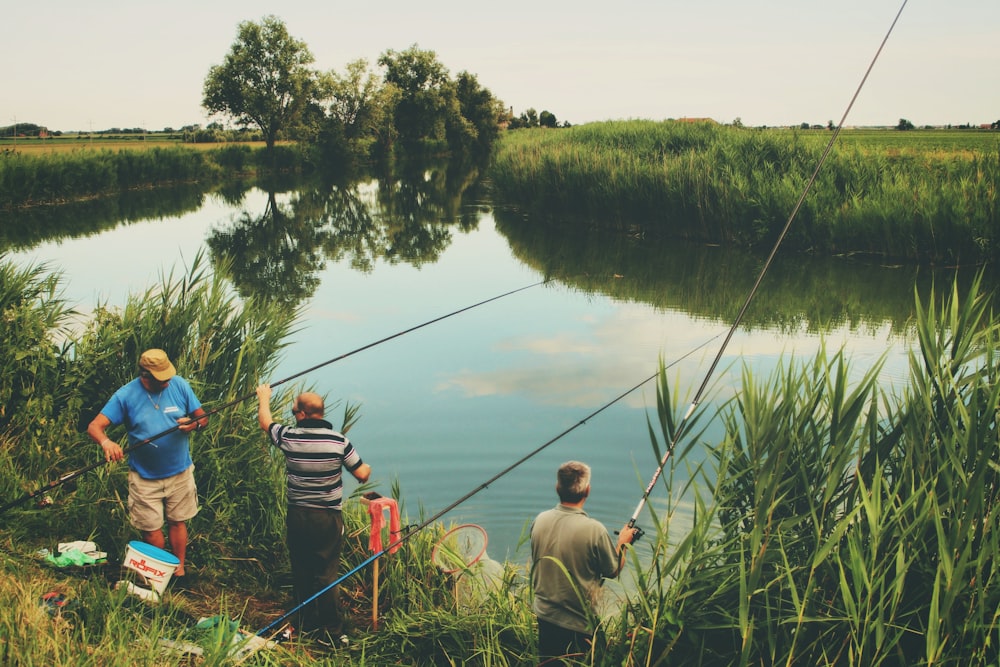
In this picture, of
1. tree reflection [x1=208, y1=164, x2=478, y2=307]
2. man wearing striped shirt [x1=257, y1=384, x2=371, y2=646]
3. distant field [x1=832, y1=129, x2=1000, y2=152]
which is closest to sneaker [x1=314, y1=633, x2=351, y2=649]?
man wearing striped shirt [x1=257, y1=384, x2=371, y2=646]

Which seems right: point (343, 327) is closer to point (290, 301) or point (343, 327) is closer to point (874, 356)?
point (290, 301)

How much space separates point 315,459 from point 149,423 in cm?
120

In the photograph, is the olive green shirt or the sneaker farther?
the sneaker

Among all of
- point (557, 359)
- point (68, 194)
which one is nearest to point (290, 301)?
point (557, 359)

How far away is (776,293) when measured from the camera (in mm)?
14117

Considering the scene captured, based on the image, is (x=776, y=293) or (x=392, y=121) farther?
(x=392, y=121)

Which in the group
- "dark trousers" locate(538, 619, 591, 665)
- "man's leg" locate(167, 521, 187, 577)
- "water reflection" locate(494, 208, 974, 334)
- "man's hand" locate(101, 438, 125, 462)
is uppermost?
"man's hand" locate(101, 438, 125, 462)

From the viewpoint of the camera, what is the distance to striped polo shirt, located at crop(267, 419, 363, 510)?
179 inches

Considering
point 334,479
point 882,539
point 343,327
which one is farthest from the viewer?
point 343,327

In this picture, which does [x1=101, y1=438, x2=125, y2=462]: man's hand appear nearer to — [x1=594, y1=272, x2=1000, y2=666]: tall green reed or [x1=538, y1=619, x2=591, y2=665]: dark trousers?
[x1=538, y1=619, x2=591, y2=665]: dark trousers

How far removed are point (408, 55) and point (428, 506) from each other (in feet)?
247

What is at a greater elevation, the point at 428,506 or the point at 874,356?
the point at 874,356

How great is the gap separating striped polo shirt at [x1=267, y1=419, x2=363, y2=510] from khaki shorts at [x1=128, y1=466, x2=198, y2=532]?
0.93 meters

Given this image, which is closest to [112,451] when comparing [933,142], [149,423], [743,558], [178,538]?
[149,423]
